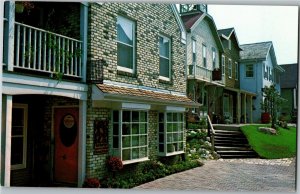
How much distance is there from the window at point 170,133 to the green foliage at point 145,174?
466mm

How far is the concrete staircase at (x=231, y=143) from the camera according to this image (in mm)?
13177

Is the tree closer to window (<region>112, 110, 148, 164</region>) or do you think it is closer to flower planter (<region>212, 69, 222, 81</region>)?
flower planter (<region>212, 69, 222, 81</region>)

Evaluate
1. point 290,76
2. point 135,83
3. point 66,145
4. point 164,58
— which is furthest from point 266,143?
point 66,145

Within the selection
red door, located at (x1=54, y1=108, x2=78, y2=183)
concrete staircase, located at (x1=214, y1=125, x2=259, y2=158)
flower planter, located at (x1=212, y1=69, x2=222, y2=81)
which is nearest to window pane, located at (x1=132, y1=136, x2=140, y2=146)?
red door, located at (x1=54, y1=108, x2=78, y2=183)

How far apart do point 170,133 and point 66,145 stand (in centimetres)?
361

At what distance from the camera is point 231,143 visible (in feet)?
46.4

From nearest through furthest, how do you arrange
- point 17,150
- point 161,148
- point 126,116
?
point 17,150, point 126,116, point 161,148

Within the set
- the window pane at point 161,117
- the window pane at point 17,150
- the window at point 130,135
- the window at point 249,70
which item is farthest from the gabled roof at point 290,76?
the window pane at point 17,150

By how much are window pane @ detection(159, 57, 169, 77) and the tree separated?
358 cm

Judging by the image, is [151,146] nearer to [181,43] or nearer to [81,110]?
[81,110]

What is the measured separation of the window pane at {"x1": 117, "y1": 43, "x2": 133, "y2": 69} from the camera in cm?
923

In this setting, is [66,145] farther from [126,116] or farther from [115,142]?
[126,116]

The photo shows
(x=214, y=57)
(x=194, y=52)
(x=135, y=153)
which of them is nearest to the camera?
(x=135, y=153)

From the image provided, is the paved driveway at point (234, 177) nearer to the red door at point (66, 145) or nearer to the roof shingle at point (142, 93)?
the red door at point (66, 145)
